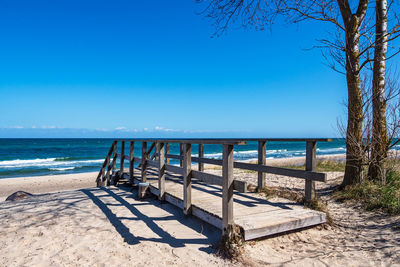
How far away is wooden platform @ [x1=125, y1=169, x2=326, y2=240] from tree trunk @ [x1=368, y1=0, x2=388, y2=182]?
235cm

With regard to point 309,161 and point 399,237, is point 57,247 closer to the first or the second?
point 309,161

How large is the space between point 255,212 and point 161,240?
1.66 meters

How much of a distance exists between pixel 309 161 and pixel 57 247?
450 cm

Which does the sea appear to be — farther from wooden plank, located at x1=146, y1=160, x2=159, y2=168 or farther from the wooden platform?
wooden plank, located at x1=146, y1=160, x2=159, y2=168

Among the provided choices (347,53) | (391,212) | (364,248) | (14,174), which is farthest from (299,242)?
(14,174)

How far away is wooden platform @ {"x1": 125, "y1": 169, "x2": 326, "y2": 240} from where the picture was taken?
395 cm

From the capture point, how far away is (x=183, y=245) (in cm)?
405

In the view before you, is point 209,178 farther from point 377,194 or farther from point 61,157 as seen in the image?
point 61,157

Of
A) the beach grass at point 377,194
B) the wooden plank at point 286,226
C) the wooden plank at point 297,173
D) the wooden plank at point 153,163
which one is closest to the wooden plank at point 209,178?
the wooden plank at point 286,226

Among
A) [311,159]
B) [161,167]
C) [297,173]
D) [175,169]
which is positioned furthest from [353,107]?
[161,167]

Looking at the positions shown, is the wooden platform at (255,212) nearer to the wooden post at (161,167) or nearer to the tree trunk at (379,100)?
the wooden post at (161,167)

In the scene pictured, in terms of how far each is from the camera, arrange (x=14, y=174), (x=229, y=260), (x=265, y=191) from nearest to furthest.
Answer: (x=229, y=260), (x=265, y=191), (x=14, y=174)

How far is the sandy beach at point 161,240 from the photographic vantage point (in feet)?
11.8

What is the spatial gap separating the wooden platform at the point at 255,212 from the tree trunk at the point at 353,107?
1910 mm
